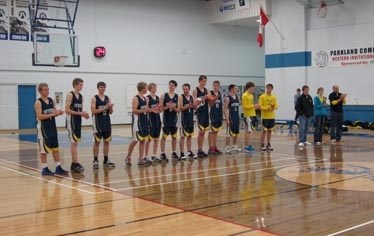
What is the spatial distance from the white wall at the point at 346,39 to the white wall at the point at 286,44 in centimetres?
46

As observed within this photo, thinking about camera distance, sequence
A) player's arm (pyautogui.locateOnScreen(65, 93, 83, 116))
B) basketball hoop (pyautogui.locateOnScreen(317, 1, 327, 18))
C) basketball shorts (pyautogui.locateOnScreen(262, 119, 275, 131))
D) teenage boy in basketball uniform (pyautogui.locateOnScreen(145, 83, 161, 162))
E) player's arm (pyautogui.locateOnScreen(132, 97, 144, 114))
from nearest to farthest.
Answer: player's arm (pyautogui.locateOnScreen(65, 93, 83, 116)), player's arm (pyautogui.locateOnScreen(132, 97, 144, 114)), teenage boy in basketball uniform (pyautogui.locateOnScreen(145, 83, 161, 162)), basketball shorts (pyautogui.locateOnScreen(262, 119, 275, 131)), basketball hoop (pyautogui.locateOnScreen(317, 1, 327, 18))

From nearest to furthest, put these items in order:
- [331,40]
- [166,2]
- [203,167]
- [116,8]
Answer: [203,167]
[331,40]
[116,8]
[166,2]

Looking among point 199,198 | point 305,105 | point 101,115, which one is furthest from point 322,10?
point 199,198

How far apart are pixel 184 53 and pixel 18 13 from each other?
9.51m

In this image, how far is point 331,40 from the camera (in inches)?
845

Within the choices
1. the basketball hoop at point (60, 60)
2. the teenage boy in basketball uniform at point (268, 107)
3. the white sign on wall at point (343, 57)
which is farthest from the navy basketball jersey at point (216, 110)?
the basketball hoop at point (60, 60)

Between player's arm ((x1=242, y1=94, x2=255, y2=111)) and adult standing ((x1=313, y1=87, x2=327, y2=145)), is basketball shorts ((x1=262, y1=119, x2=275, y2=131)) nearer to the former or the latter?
player's arm ((x1=242, y1=94, x2=255, y2=111))

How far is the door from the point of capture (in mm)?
22188

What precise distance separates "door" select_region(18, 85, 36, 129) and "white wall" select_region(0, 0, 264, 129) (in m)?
0.45

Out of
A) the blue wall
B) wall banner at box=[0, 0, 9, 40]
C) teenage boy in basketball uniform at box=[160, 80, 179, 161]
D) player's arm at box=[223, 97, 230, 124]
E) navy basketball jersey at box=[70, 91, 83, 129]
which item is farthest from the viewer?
wall banner at box=[0, 0, 9, 40]

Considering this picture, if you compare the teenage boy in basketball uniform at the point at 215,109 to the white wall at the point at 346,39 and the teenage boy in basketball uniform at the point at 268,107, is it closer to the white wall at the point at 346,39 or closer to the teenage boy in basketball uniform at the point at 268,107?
the teenage boy in basketball uniform at the point at 268,107

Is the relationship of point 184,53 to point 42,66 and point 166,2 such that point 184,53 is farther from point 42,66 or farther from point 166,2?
point 42,66

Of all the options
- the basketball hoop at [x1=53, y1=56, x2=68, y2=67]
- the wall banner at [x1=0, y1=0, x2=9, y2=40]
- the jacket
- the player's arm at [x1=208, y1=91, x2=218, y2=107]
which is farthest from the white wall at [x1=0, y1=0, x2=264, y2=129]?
the player's arm at [x1=208, y1=91, x2=218, y2=107]

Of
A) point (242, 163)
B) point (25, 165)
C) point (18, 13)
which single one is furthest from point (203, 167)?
point (18, 13)
